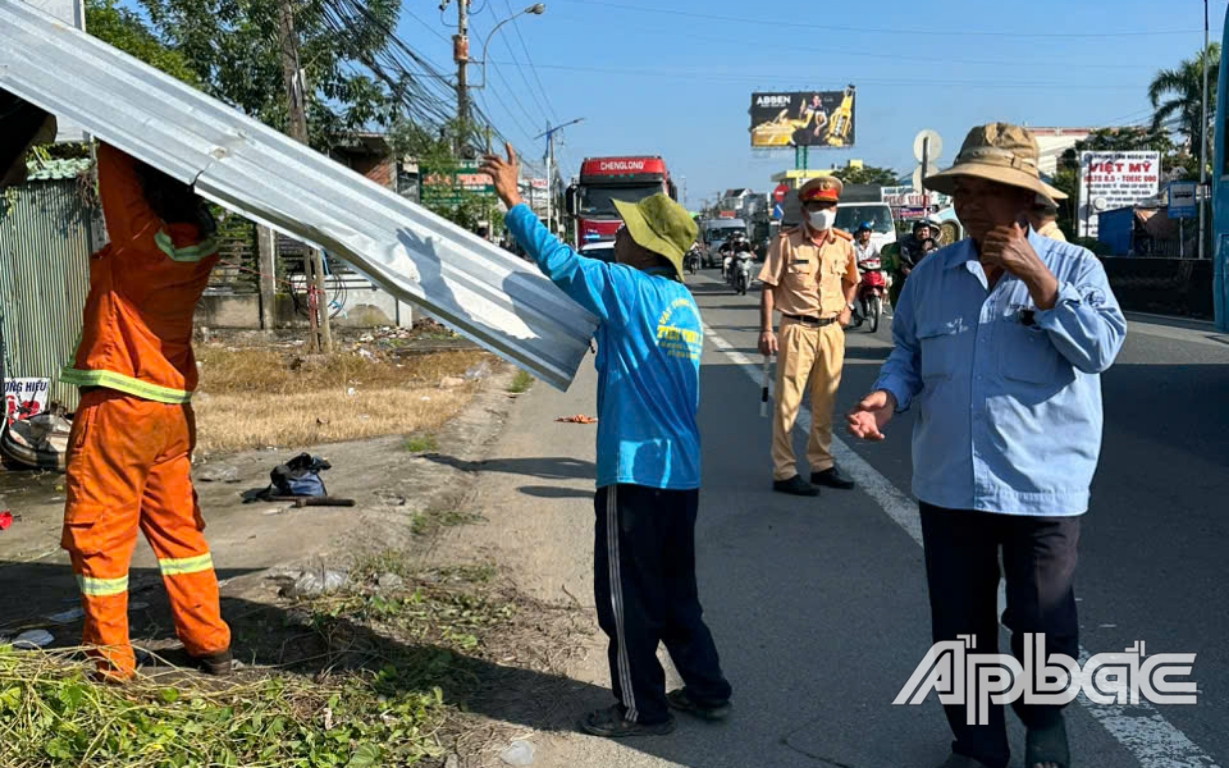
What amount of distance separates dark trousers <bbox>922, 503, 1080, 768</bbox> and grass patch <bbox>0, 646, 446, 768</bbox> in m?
1.68

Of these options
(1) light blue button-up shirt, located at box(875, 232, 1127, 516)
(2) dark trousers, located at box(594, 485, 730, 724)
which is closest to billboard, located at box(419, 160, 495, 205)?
(2) dark trousers, located at box(594, 485, 730, 724)

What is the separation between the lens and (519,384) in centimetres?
1398

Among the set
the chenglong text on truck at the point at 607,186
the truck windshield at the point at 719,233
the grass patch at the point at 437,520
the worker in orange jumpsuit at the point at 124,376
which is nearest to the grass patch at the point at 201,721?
the worker in orange jumpsuit at the point at 124,376

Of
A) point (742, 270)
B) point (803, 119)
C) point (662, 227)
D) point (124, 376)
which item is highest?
point (803, 119)

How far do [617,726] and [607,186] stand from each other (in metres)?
26.0

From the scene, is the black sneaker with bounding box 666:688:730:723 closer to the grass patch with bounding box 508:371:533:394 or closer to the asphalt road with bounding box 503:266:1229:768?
the asphalt road with bounding box 503:266:1229:768

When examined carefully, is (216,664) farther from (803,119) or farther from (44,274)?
(803,119)

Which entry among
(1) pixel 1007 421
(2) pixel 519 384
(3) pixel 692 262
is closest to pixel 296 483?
(1) pixel 1007 421

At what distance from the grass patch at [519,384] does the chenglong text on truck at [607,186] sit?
14160 mm

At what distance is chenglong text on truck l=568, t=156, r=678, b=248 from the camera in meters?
28.5

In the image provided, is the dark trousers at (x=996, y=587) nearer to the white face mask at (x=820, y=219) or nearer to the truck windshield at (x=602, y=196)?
the white face mask at (x=820, y=219)

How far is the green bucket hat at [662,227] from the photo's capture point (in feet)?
12.8

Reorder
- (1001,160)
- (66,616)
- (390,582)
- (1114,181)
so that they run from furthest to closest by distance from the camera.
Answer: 1. (1114,181)
2. (390,582)
3. (66,616)
4. (1001,160)

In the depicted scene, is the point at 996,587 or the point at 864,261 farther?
the point at 864,261
